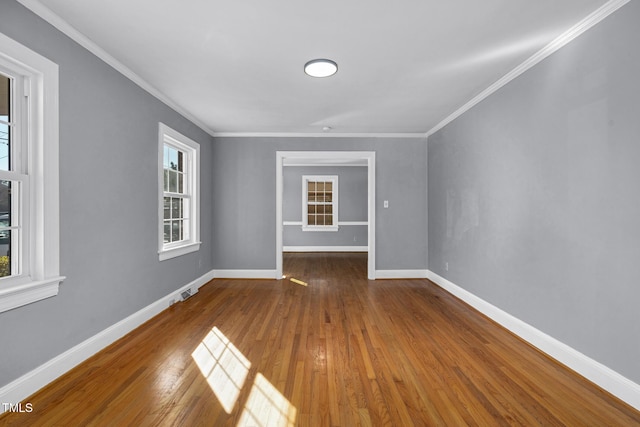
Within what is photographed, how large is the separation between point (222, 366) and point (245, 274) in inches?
115

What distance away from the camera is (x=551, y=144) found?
7.88 feet

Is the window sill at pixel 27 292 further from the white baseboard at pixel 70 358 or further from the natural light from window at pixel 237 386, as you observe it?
the natural light from window at pixel 237 386

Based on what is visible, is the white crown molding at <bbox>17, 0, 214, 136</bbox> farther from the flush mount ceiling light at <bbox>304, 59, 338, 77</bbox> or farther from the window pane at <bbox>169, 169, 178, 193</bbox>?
the flush mount ceiling light at <bbox>304, 59, 338, 77</bbox>

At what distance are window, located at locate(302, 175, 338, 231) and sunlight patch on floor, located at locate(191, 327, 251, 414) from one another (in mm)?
5940

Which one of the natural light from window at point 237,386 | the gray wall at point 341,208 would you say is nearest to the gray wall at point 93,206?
the natural light from window at point 237,386

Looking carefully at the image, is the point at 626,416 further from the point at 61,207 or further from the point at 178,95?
the point at 178,95

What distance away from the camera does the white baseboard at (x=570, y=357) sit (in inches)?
70.9

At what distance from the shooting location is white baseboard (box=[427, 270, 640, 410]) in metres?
1.80

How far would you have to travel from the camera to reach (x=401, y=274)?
509 cm

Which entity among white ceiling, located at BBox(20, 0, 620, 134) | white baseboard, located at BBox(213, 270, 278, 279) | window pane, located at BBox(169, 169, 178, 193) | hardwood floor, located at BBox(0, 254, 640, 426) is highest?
white ceiling, located at BBox(20, 0, 620, 134)

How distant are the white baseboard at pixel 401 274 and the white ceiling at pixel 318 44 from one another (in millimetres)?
2711

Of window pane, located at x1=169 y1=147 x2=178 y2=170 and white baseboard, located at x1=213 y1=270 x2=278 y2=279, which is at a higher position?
window pane, located at x1=169 y1=147 x2=178 y2=170

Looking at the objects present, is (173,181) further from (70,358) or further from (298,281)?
(298,281)

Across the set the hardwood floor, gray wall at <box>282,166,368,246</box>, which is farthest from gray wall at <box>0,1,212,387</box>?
gray wall at <box>282,166,368,246</box>
